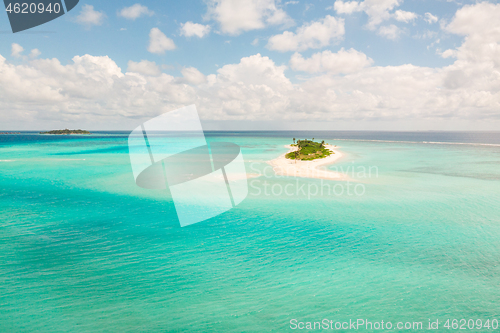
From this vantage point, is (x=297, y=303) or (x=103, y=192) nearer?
(x=297, y=303)

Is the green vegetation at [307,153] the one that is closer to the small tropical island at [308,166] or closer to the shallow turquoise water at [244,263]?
the small tropical island at [308,166]

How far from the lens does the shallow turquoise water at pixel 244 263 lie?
13.9m

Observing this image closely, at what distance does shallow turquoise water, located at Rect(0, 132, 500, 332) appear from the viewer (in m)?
13.9

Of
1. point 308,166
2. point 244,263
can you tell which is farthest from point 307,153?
point 244,263

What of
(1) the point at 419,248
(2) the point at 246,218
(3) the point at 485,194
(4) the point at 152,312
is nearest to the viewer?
(4) the point at 152,312

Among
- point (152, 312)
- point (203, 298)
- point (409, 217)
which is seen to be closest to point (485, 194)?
point (409, 217)

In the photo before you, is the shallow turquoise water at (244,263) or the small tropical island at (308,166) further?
the small tropical island at (308,166)

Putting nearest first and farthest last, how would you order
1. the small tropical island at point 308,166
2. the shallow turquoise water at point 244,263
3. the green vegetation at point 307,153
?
1. the shallow turquoise water at point 244,263
2. the small tropical island at point 308,166
3. the green vegetation at point 307,153

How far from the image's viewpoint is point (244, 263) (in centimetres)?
1881

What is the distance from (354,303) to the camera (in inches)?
584

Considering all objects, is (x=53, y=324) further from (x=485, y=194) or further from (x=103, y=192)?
(x=485, y=194)

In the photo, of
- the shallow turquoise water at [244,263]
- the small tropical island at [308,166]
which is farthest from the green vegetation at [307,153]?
the shallow turquoise water at [244,263]

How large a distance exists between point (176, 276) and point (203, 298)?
2969mm

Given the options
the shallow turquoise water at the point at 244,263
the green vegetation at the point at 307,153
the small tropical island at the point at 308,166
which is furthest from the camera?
the green vegetation at the point at 307,153
